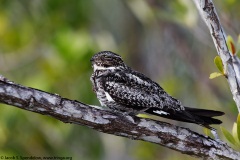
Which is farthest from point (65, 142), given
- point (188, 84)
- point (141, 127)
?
point (141, 127)

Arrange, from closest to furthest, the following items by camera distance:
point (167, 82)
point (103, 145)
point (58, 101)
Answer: point (58, 101) → point (167, 82) → point (103, 145)

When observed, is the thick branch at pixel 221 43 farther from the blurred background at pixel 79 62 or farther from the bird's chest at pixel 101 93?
the blurred background at pixel 79 62

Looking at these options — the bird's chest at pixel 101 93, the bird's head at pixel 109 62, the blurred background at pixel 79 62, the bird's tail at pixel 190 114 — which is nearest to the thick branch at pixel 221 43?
the bird's tail at pixel 190 114

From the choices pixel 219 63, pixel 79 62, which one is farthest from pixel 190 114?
pixel 79 62

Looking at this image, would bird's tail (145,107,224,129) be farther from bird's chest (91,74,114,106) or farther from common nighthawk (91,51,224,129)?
bird's chest (91,74,114,106)

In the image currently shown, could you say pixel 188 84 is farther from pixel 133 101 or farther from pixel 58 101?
pixel 58 101

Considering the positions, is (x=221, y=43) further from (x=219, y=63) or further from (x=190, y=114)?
(x=190, y=114)

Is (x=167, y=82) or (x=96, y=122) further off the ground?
(x=167, y=82)
